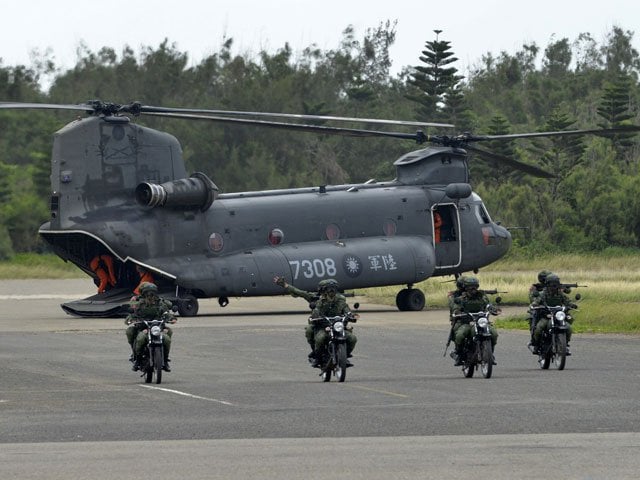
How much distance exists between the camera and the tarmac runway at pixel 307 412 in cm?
1305

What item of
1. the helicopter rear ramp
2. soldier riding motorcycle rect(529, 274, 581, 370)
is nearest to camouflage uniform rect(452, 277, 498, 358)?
soldier riding motorcycle rect(529, 274, 581, 370)

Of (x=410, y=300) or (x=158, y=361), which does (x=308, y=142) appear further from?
(x=158, y=361)

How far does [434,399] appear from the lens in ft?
61.7

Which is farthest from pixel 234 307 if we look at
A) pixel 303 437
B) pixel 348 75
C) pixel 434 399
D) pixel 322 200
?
pixel 348 75

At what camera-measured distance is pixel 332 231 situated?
132ft

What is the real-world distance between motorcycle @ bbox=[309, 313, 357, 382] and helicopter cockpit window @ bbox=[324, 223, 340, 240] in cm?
1857

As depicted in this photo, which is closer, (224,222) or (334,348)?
(334,348)

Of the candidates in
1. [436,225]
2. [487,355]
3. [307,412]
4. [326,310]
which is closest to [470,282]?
[487,355]

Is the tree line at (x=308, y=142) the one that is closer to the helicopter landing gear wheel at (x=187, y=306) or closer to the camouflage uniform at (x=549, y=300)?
the helicopter landing gear wheel at (x=187, y=306)

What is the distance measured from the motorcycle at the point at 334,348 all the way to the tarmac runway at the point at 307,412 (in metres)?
0.27

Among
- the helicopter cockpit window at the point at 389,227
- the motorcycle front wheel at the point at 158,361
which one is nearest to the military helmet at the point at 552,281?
the motorcycle front wheel at the point at 158,361

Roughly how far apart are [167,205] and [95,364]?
13221mm

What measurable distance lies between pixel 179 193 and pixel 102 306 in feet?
10.4

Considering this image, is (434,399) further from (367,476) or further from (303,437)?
(367,476)
